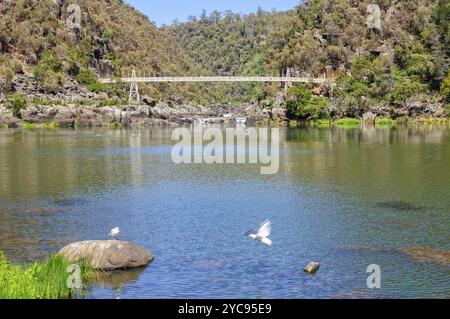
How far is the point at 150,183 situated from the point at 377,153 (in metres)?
28.9

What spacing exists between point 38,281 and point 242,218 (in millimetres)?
15533

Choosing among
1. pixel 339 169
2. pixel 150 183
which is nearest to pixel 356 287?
pixel 150 183

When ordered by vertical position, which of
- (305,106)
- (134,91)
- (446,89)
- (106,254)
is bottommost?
(106,254)

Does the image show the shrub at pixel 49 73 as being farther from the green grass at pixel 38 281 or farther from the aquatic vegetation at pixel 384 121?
the green grass at pixel 38 281

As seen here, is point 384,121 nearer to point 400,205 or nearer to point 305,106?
point 305,106

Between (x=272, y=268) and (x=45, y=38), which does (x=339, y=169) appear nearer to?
(x=272, y=268)

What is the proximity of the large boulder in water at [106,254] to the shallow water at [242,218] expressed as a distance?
52 cm

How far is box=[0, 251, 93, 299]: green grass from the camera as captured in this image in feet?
61.4

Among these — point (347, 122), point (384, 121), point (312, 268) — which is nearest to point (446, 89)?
point (384, 121)

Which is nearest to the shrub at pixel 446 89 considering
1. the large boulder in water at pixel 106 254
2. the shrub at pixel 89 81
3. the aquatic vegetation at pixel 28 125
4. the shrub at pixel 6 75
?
the shrub at pixel 89 81

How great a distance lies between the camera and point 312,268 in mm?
24500

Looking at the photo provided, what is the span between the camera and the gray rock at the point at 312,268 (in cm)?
2445

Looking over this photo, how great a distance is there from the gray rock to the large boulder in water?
627 centimetres
